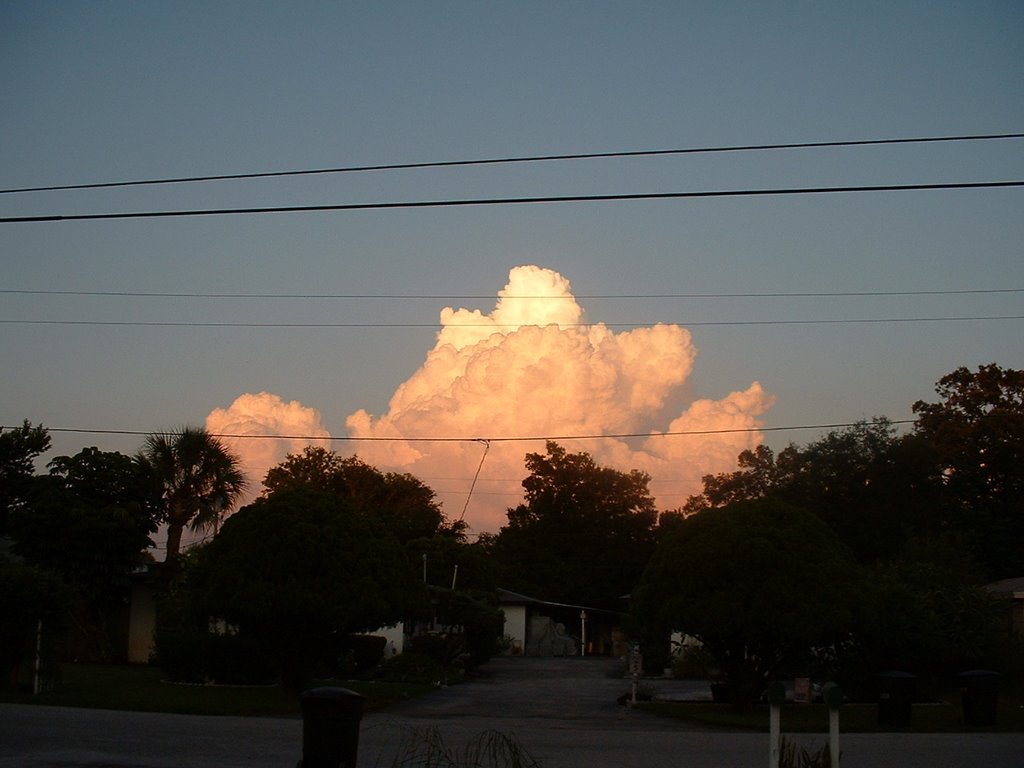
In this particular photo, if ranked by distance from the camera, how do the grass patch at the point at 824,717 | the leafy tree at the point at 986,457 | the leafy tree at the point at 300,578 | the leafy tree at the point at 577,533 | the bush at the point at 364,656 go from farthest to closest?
the leafy tree at the point at 577,533 < the leafy tree at the point at 986,457 < the bush at the point at 364,656 < the leafy tree at the point at 300,578 < the grass patch at the point at 824,717

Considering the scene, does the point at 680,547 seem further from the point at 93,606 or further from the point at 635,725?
the point at 93,606

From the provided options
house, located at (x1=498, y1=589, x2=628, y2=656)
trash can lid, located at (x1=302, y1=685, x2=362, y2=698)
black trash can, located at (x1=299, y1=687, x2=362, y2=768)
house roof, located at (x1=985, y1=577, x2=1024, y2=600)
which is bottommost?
house, located at (x1=498, y1=589, x2=628, y2=656)

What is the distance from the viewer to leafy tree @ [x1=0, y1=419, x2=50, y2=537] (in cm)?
3975

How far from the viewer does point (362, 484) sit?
7419 cm

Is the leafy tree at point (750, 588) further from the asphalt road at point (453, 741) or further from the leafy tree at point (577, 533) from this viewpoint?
the leafy tree at point (577, 533)

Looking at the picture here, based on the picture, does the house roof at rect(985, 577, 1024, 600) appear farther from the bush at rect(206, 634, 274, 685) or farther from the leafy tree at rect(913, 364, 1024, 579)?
the bush at rect(206, 634, 274, 685)

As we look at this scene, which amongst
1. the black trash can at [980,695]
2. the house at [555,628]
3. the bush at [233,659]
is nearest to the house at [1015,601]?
the black trash can at [980,695]

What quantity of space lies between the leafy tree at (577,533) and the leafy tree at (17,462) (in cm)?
3902

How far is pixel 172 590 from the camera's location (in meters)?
38.8

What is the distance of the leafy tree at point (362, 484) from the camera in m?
73.1

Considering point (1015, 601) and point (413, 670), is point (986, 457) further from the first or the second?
point (413, 670)

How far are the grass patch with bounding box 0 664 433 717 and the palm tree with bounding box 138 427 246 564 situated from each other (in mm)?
6870

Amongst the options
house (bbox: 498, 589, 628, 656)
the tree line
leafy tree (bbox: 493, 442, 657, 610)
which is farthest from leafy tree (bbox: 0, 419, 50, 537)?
leafy tree (bbox: 493, 442, 657, 610)

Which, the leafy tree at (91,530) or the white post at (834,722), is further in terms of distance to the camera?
the leafy tree at (91,530)
